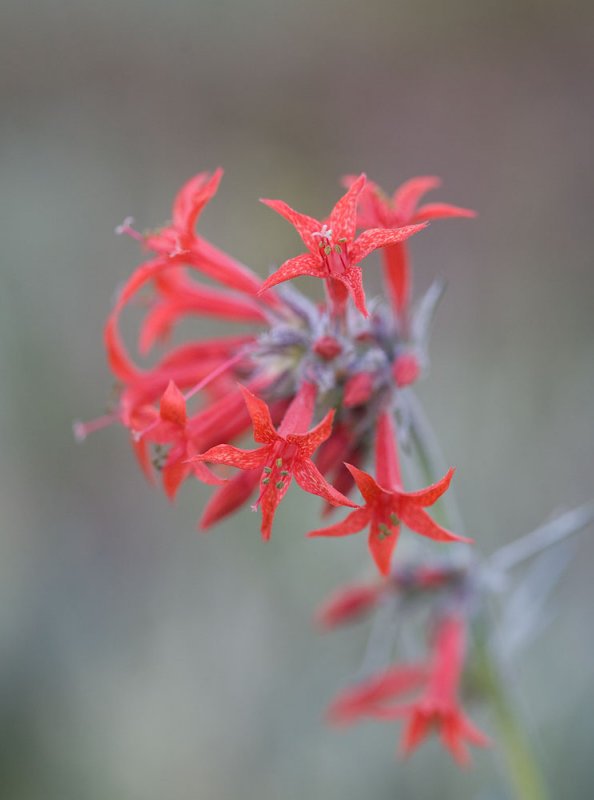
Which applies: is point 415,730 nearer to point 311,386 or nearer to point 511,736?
point 511,736

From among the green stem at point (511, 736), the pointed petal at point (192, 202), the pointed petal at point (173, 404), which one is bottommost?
the green stem at point (511, 736)

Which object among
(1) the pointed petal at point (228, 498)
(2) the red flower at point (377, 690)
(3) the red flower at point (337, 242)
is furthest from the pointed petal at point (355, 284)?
(2) the red flower at point (377, 690)

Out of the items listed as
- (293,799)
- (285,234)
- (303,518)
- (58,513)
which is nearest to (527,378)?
(303,518)

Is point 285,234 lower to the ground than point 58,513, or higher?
higher

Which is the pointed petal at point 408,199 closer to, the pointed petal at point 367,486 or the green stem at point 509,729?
the green stem at point 509,729

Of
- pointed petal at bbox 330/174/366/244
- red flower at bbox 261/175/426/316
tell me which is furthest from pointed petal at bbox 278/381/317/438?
pointed petal at bbox 330/174/366/244

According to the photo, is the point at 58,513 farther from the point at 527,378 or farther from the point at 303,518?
the point at 527,378

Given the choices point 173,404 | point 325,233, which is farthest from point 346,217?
point 173,404
